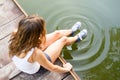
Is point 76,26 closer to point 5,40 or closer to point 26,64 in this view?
point 5,40

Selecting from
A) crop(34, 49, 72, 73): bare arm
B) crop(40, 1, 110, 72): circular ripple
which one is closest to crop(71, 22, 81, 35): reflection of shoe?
crop(40, 1, 110, 72): circular ripple

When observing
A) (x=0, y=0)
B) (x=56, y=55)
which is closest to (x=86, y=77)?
(x=56, y=55)

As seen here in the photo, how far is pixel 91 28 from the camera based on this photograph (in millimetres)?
3527

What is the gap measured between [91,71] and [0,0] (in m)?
1.58

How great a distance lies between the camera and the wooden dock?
2745 millimetres

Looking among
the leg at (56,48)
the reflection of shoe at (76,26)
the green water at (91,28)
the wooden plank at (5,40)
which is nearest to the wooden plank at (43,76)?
the leg at (56,48)

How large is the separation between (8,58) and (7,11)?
727 mm

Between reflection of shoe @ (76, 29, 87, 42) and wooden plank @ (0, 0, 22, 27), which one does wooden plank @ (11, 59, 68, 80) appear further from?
wooden plank @ (0, 0, 22, 27)

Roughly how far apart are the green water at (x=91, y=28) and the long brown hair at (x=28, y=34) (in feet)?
3.75

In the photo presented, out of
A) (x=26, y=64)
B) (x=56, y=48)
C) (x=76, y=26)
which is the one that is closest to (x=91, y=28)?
(x=76, y=26)

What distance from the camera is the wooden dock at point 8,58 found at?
9.01 ft

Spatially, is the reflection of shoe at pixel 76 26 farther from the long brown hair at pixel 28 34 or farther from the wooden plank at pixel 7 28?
the long brown hair at pixel 28 34

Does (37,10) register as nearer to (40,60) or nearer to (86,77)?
(86,77)

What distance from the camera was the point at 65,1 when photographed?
3.78 meters
